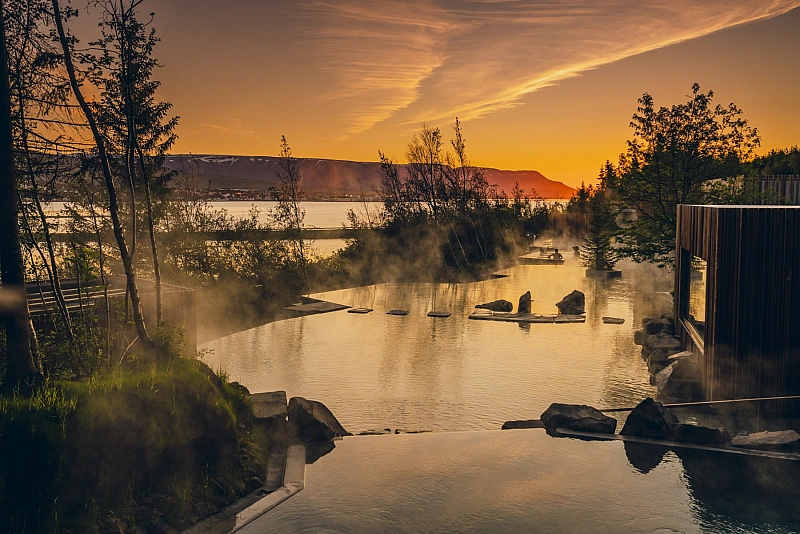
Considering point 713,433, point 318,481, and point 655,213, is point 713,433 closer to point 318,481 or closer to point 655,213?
point 318,481

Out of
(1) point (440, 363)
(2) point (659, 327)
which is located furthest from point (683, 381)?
(2) point (659, 327)

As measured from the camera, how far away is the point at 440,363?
1672 centimetres

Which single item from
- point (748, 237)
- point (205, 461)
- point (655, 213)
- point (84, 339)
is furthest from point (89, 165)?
point (655, 213)

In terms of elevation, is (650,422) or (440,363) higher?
(650,422)

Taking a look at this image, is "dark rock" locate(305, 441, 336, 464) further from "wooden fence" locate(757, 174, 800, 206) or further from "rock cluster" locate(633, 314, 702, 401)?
"wooden fence" locate(757, 174, 800, 206)

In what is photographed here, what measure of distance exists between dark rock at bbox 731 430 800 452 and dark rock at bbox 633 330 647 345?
9159 millimetres

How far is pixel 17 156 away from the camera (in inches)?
416

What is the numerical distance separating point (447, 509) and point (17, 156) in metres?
8.22

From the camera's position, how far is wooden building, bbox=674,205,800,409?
38.6ft

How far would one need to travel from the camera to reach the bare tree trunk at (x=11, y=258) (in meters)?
9.15

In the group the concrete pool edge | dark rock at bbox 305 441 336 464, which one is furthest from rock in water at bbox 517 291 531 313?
the concrete pool edge

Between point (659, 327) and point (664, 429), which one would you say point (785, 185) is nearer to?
point (659, 327)

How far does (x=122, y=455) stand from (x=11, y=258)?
3.34 meters

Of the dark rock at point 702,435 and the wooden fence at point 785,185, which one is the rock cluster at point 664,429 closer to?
the dark rock at point 702,435
